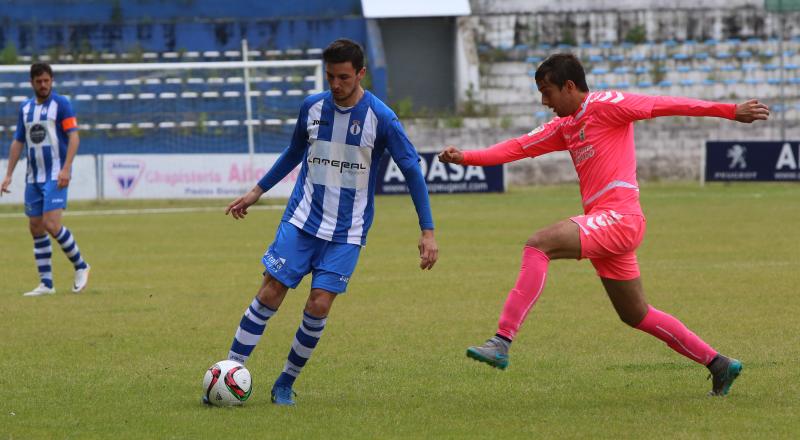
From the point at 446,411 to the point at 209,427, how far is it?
1305 mm

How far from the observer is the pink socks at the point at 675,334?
706cm

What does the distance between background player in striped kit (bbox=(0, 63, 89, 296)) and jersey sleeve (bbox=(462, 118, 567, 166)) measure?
6683 mm

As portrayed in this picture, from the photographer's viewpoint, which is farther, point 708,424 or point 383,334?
point 383,334

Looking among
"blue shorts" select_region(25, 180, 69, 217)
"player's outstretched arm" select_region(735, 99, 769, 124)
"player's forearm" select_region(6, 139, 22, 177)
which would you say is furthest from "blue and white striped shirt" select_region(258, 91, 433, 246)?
"player's forearm" select_region(6, 139, 22, 177)

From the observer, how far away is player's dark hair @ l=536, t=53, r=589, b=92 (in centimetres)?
680

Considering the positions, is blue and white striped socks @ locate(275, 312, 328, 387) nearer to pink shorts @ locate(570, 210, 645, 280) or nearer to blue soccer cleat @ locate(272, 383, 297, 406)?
blue soccer cleat @ locate(272, 383, 297, 406)

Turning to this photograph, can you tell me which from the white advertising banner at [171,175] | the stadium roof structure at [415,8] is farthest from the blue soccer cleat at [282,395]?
the stadium roof structure at [415,8]

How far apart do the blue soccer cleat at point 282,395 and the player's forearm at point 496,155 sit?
1658 mm

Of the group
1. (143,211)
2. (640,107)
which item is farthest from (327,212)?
(143,211)

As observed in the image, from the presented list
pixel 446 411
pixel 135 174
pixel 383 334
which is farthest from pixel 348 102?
pixel 135 174

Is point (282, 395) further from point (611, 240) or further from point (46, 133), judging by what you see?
point (46, 133)

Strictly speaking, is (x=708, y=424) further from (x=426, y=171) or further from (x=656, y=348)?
(x=426, y=171)

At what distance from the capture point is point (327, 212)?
6.94 m

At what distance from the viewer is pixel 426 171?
29.8 m
